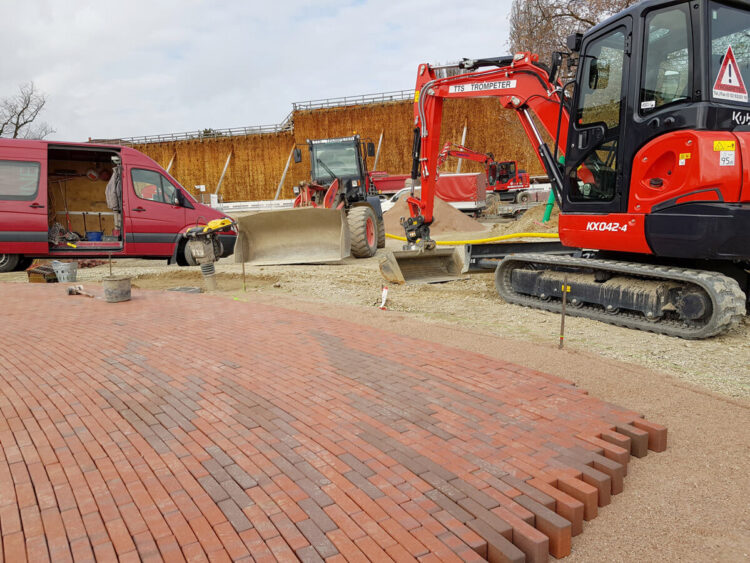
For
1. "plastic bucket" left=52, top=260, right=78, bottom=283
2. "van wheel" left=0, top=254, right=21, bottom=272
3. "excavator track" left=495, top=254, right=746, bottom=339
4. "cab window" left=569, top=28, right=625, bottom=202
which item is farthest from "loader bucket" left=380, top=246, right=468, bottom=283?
"van wheel" left=0, top=254, right=21, bottom=272

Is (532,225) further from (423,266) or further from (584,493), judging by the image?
(584,493)

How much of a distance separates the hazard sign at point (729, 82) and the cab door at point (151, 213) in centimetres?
1052

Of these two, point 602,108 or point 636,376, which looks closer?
point 636,376

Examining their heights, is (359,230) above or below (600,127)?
below

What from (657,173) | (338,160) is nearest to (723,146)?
(657,173)

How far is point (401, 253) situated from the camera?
10203 millimetres

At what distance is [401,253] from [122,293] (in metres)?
4.75

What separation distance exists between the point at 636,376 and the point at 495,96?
19.8ft

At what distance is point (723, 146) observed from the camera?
5.69 metres

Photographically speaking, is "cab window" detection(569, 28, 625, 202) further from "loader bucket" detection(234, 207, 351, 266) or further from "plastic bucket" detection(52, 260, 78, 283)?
"plastic bucket" detection(52, 260, 78, 283)

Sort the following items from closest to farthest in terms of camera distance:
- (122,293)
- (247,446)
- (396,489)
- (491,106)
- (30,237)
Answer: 1. (396,489)
2. (247,446)
3. (122,293)
4. (30,237)
5. (491,106)

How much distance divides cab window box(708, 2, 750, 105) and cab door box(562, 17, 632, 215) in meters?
0.88

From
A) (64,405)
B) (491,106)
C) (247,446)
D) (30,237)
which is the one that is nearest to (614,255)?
(247,446)

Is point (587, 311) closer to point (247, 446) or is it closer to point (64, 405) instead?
point (247, 446)
